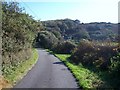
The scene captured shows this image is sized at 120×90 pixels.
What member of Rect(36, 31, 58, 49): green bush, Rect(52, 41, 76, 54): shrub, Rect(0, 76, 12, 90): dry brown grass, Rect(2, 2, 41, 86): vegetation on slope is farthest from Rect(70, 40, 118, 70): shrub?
Rect(36, 31, 58, 49): green bush

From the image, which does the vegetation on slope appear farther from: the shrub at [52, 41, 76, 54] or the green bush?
the green bush

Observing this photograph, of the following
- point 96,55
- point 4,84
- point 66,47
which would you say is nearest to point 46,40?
point 66,47

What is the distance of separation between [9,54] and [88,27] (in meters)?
97.0

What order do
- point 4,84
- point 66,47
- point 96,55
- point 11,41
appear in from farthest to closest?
point 66,47 < point 96,55 < point 11,41 < point 4,84

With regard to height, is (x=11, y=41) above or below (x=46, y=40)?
above

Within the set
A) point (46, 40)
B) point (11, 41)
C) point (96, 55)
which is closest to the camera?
point (11, 41)

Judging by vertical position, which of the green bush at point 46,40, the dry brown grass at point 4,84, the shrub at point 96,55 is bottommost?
the green bush at point 46,40

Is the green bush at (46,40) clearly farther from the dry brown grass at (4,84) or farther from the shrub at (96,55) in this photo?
the dry brown grass at (4,84)

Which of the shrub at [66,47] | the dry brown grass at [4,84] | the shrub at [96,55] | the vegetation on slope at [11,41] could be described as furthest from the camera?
the shrub at [66,47]

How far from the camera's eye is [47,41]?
8462 centimetres

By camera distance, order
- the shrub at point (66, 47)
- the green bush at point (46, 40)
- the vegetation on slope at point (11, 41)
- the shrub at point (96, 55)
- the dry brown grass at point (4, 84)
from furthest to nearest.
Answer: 1. the green bush at point (46, 40)
2. the shrub at point (66, 47)
3. the shrub at point (96, 55)
4. the vegetation on slope at point (11, 41)
5. the dry brown grass at point (4, 84)

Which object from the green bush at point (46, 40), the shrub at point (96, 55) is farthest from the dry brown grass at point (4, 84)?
the green bush at point (46, 40)

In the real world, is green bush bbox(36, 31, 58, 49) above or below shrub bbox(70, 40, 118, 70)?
below

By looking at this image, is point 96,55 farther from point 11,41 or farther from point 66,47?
point 66,47
